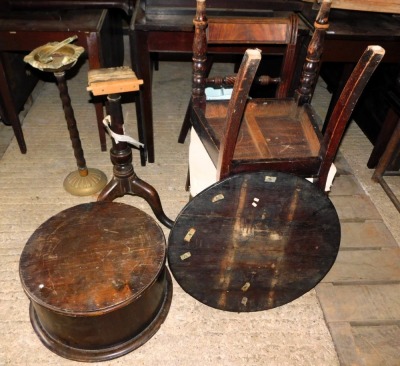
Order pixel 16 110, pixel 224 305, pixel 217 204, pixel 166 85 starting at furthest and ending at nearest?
1. pixel 166 85
2. pixel 16 110
3. pixel 224 305
4. pixel 217 204

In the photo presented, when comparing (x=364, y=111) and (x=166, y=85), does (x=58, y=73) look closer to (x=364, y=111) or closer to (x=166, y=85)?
(x=166, y=85)

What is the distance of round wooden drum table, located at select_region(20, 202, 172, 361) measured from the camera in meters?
1.58

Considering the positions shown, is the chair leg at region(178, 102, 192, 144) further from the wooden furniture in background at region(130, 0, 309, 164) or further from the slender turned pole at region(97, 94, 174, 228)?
the slender turned pole at region(97, 94, 174, 228)

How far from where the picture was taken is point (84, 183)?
8.58 feet

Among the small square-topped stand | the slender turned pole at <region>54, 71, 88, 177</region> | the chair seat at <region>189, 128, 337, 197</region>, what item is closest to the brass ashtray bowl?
the slender turned pole at <region>54, 71, 88, 177</region>

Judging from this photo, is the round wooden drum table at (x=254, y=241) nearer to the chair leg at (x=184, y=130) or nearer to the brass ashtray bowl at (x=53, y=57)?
the brass ashtray bowl at (x=53, y=57)

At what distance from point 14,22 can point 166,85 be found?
1.64 m

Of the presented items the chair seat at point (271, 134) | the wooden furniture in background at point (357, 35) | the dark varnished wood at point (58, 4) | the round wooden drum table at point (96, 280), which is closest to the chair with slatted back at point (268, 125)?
the chair seat at point (271, 134)

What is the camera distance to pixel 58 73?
2.17 m

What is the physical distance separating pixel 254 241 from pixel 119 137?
846 mm

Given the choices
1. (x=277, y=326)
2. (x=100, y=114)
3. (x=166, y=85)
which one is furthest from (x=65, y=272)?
(x=166, y=85)

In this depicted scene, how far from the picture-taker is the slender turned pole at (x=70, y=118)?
2.22 metres

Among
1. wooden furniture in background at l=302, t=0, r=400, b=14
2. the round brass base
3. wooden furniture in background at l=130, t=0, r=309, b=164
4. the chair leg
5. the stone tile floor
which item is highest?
wooden furniture in background at l=302, t=0, r=400, b=14

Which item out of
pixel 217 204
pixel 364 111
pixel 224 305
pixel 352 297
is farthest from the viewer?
pixel 364 111
